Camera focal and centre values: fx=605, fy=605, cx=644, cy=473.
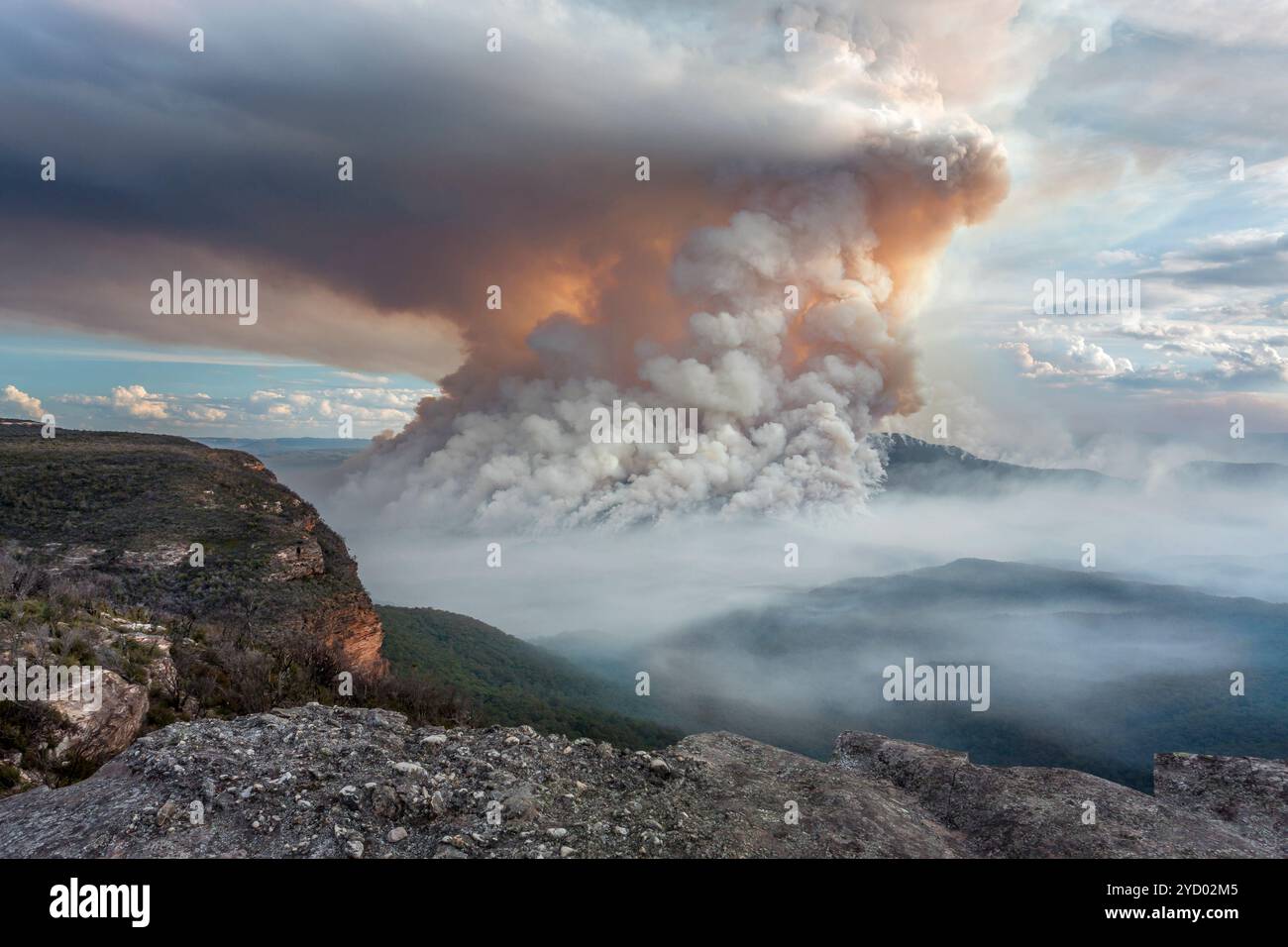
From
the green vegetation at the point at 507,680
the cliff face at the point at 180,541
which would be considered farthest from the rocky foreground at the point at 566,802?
the green vegetation at the point at 507,680

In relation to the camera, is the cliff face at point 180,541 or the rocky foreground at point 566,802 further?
the cliff face at point 180,541

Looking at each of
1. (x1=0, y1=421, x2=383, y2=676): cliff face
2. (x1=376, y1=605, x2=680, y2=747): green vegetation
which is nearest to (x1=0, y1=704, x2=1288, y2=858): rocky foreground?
(x1=0, y1=421, x2=383, y2=676): cliff face

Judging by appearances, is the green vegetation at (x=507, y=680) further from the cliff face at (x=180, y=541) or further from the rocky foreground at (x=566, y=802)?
the rocky foreground at (x=566, y=802)

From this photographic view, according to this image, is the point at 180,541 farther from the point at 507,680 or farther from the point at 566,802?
the point at 507,680

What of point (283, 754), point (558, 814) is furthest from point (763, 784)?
point (283, 754)

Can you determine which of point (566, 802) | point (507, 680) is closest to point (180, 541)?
point (566, 802)

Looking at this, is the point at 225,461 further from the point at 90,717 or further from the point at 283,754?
the point at 283,754
